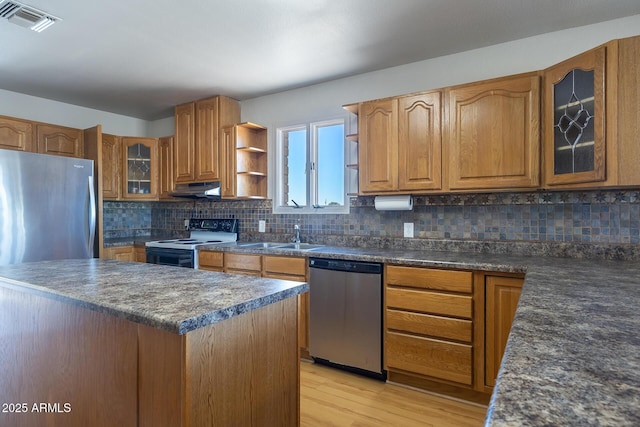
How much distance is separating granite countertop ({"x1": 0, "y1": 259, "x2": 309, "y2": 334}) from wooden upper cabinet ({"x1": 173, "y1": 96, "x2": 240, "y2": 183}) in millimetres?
2175

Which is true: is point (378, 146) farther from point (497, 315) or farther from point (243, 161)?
point (243, 161)

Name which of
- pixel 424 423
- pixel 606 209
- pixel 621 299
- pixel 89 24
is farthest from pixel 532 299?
pixel 89 24

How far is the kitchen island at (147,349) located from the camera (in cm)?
97

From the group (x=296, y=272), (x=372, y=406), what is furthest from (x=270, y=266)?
(x=372, y=406)

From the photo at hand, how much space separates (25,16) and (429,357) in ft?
11.2

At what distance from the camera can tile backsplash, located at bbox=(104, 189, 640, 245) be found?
221cm

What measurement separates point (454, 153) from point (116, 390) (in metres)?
2.33

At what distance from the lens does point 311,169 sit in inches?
139

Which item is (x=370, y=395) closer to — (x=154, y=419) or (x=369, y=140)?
(x=154, y=419)

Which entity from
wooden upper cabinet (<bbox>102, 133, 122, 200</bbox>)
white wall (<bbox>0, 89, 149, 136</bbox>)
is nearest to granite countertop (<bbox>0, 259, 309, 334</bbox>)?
wooden upper cabinet (<bbox>102, 133, 122, 200</bbox>)

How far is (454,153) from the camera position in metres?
2.46

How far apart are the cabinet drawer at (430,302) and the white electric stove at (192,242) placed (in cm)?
202

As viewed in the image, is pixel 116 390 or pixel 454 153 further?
pixel 454 153

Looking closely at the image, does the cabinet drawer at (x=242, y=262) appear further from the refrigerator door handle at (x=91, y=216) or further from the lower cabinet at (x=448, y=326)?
the refrigerator door handle at (x=91, y=216)
